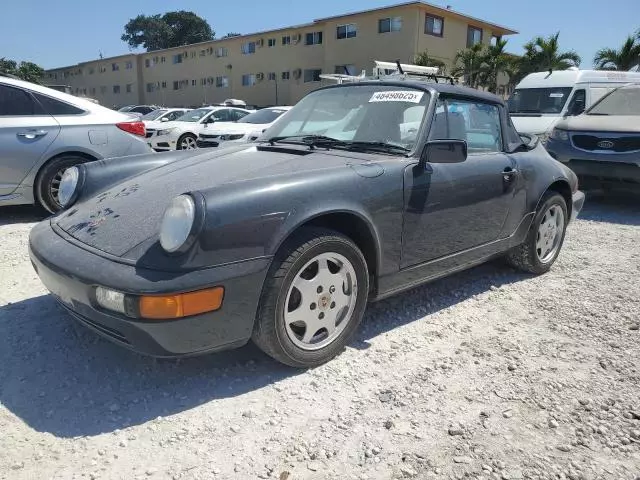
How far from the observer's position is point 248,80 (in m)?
38.0

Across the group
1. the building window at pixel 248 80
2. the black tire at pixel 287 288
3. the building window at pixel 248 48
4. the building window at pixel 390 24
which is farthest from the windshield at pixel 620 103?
the building window at pixel 248 48

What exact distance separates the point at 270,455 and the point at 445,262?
1.79m

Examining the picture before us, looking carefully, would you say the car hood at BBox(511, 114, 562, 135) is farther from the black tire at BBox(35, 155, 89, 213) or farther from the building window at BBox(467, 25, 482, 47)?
the building window at BBox(467, 25, 482, 47)

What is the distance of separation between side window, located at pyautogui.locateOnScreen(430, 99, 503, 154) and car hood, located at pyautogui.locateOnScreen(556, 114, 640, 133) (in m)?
4.09

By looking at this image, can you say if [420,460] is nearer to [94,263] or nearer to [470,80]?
[94,263]

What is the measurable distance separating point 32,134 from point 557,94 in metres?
9.44

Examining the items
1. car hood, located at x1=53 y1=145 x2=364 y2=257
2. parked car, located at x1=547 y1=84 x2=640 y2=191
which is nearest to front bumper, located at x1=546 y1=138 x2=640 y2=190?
parked car, located at x1=547 y1=84 x2=640 y2=191

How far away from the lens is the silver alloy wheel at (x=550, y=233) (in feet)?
14.0

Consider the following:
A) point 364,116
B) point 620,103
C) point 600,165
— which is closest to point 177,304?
point 364,116

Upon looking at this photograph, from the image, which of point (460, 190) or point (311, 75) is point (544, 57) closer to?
point (311, 75)

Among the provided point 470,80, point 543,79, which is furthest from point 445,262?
point 470,80

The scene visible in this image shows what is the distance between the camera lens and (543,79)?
35.3 ft

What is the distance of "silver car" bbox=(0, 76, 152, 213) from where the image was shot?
17.8 ft

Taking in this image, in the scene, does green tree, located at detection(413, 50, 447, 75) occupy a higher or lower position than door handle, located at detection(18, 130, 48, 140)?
higher
